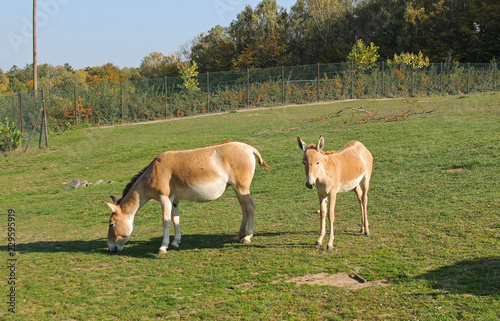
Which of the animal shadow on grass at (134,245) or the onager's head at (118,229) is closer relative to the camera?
the onager's head at (118,229)

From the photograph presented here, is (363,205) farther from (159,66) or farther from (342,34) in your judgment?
(159,66)

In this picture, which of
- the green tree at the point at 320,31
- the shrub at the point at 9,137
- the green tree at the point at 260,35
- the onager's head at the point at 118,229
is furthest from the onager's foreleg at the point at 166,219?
the green tree at the point at 320,31

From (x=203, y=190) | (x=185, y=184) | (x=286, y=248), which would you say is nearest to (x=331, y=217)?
(x=286, y=248)

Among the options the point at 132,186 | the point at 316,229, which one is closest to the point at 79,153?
the point at 132,186

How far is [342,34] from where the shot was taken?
6156 centimetres

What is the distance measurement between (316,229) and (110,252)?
4167mm

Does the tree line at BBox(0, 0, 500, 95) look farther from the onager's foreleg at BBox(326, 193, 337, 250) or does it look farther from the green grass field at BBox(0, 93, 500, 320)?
the onager's foreleg at BBox(326, 193, 337, 250)

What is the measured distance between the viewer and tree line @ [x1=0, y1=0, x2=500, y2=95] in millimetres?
51469

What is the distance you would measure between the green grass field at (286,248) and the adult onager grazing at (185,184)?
49cm

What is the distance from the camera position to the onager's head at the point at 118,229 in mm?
9445

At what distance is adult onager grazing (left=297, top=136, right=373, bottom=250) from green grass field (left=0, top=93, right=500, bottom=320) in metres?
0.71

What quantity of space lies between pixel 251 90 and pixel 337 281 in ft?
106

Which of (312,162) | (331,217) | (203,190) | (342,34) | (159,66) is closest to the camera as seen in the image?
(312,162)

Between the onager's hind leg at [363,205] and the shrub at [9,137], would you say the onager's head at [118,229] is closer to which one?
the onager's hind leg at [363,205]
